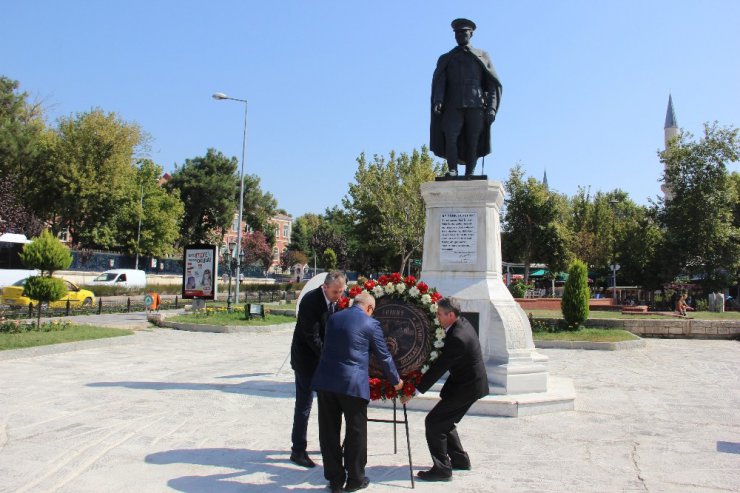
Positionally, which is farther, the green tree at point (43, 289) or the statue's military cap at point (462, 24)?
the green tree at point (43, 289)

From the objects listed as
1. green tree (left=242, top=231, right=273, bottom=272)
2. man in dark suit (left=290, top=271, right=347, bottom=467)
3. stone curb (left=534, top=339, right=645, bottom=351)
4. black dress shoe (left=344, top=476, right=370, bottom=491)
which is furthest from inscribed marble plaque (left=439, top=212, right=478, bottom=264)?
green tree (left=242, top=231, right=273, bottom=272)

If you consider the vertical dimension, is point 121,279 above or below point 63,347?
above

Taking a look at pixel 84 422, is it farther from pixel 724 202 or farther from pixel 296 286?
pixel 296 286

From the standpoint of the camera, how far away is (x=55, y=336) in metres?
13.6

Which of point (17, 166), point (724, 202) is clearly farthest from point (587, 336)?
point (17, 166)

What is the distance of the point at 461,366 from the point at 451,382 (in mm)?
177

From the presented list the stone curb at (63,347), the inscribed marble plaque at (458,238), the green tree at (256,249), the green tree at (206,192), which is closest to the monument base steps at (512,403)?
the inscribed marble plaque at (458,238)

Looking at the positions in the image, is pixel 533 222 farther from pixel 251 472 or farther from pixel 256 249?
pixel 256 249

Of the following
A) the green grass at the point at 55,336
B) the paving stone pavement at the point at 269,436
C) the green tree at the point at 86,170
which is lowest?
the paving stone pavement at the point at 269,436

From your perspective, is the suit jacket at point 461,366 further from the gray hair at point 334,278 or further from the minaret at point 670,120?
the minaret at point 670,120

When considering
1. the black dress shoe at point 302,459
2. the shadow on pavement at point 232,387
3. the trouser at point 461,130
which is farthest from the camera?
the trouser at point 461,130

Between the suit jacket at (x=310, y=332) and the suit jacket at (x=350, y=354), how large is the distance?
0.81 meters

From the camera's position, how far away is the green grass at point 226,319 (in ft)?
65.4

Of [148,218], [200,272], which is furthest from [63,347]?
[148,218]
